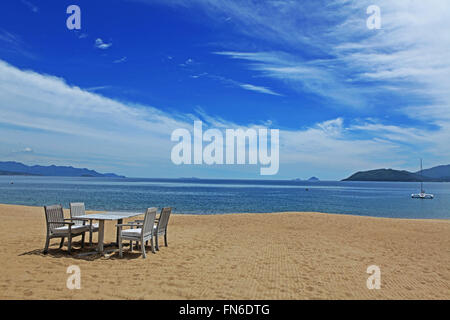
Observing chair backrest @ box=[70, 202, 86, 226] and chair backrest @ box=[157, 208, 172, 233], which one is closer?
chair backrest @ box=[157, 208, 172, 233]

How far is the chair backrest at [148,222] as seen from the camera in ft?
22.9

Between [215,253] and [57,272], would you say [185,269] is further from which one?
[57,272]

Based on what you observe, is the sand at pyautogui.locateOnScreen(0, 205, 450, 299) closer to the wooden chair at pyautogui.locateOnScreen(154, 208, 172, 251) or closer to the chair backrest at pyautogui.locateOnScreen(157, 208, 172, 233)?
the wooden chair at pyautogui.locateOnScreen(154, 208, 172, 251)

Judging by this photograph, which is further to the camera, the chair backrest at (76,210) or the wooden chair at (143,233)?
the chair backrest at (76,210)

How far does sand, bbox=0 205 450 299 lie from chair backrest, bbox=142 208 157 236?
0.55 m

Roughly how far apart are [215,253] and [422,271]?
14.0 ft

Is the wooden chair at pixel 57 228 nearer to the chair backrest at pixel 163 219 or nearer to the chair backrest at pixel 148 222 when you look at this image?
the chair backrest at pixel 148 222

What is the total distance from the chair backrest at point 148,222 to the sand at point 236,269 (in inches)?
21.7

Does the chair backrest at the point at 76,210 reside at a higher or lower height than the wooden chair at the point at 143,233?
higher

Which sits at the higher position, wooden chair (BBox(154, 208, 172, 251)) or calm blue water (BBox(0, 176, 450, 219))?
wooden chair (BBox(154, 208, 172, 251))

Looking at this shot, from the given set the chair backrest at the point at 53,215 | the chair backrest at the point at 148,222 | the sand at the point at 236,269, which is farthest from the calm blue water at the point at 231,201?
the chair backrest at the point at 148,222

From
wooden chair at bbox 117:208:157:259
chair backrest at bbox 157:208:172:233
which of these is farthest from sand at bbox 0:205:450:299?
chair backrest at bbox 157:208:172:233

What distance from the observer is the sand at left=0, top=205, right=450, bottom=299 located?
15.5 feet

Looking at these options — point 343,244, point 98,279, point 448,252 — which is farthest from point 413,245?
point 98,279
